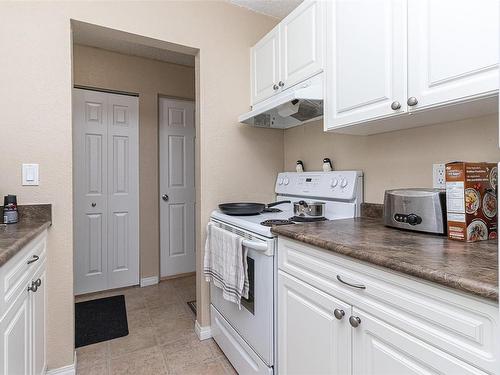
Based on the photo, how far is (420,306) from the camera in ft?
2.50

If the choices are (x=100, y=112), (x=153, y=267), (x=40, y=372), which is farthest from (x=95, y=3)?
(x=153, y=267)

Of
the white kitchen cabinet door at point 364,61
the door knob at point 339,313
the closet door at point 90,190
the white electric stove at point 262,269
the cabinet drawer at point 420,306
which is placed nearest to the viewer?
the cabinet drawer at point 420,306

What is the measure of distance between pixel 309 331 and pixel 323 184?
95cm

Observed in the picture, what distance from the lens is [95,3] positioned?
1694 mm

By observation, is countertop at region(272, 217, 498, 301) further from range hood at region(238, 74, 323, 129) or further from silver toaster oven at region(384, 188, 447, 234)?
range hood at region(238, 74, 323, 129)

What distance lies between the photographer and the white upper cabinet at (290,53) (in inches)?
61.4

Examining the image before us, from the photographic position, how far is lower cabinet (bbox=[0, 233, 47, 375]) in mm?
925

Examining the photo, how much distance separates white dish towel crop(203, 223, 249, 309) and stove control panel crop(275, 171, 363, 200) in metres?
0.65

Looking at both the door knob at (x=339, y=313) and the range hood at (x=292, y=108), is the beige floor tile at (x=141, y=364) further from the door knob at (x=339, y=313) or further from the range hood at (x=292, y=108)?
the range hood at (x=292, y=108)

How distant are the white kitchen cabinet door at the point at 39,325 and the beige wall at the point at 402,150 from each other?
1744 millimetres

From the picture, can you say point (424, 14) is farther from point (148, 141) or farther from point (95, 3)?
point (148, 141)

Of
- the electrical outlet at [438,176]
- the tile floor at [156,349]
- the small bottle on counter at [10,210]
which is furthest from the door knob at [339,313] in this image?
the small bottle on counter at [10,210]

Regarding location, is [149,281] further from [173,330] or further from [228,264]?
[228,264]

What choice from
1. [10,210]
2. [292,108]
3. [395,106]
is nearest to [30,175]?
[10,210]
